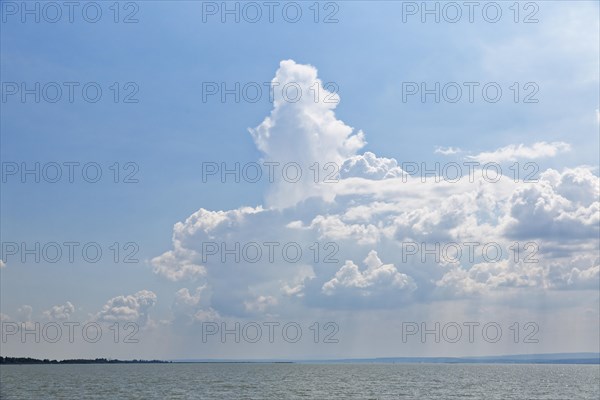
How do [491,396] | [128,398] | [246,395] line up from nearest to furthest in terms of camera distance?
[128,398] < [246,395] < [491,396]

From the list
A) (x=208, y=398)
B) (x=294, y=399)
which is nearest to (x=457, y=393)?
(x=294, y=399)

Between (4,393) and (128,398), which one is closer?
(128,398)

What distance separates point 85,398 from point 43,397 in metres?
7.13

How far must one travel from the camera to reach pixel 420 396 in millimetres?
125375

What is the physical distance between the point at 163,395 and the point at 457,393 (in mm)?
56298

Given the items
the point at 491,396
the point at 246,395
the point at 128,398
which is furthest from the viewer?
the point at 491,396

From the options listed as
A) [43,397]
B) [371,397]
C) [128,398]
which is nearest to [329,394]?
[371,397]

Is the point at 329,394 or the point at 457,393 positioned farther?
the point at 457,393

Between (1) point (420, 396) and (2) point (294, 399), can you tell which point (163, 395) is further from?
(1) point (420, 396)

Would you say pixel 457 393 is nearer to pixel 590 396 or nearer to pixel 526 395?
pixel 526 395

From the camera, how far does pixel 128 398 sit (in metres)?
113

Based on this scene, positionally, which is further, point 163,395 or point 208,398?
point 163,395

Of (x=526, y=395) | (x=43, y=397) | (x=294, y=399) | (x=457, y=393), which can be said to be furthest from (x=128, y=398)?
(x=526, y=395)

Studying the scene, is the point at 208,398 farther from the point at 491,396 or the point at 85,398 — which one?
the point at 491,396
